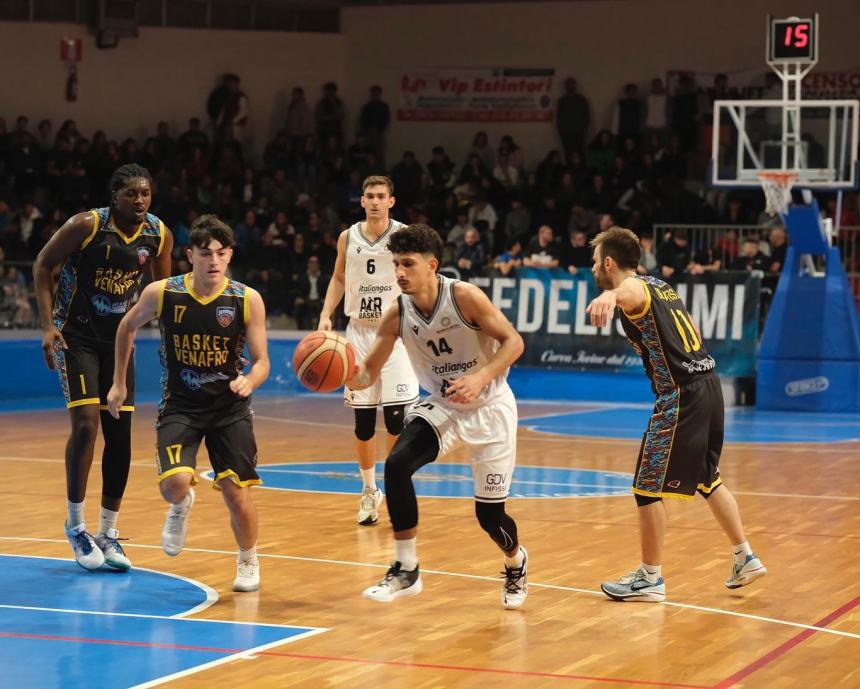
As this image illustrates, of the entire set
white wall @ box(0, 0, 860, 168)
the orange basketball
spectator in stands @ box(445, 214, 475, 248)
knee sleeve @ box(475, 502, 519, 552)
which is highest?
white wall @ box(0, 0, 860, 168)

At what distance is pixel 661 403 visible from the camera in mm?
6684

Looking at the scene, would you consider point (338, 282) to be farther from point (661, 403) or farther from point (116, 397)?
point (661, 403)

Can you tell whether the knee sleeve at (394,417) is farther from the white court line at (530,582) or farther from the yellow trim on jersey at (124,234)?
the yellow trim on jersey at (124,234)

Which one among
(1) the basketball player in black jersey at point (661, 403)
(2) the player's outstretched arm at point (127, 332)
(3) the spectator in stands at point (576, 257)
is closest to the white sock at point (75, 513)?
(2) the player's outstretched arm at point (127, 332)

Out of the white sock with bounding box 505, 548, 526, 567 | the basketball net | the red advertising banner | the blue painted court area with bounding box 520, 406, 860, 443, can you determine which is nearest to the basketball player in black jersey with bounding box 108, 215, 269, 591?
the white sock with bounding box 505, 548, 526, 567

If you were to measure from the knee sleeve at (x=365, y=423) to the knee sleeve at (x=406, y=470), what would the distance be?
2.79 meters

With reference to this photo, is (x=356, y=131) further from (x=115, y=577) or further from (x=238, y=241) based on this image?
(x=115, y=577)

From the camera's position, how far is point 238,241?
797 inches

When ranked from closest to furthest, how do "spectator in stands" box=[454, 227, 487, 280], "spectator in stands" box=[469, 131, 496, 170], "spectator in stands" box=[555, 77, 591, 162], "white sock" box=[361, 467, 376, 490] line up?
"white sock" box=[361, 467, 376, 490]
"spectator in stands" box=[454, 227, 487, 280]
"spectator in stands" box=[469, 131, 496, 170]
"spectator in stands" box=[555, 77, 591, 162]

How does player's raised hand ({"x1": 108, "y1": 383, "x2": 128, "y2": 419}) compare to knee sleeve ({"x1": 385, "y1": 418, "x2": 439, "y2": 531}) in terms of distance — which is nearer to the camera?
knee sleeve ({"x1": 385, "y1": 418, "x2": 439, "y2": 531})

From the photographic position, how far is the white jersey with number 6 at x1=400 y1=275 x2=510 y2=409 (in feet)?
20.8

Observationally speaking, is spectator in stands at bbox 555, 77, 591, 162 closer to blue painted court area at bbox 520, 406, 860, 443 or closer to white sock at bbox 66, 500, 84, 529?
blue painted court area at bbox 520, 406, 860, 443

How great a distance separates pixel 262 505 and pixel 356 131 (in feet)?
54.6

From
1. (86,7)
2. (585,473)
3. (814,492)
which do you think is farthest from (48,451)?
(86,7)
